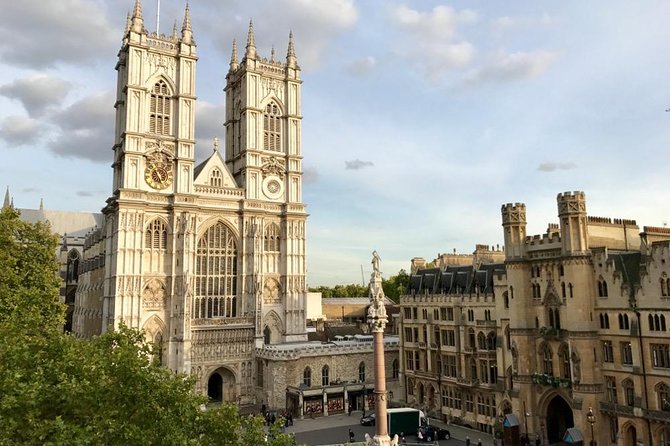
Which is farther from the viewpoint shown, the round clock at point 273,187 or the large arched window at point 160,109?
the round clock at point 273,187

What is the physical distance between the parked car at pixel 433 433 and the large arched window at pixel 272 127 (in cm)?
4084

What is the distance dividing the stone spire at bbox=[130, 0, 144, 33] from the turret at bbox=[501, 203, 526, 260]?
156 feet

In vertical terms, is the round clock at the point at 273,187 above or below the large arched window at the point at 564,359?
above

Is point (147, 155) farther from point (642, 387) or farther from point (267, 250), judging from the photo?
point (642, 387)

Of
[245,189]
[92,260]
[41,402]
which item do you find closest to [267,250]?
[245,189]

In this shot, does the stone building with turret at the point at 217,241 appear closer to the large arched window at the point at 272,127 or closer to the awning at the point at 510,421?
the large arched window at the point at 272,127

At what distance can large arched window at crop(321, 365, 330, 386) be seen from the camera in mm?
60062

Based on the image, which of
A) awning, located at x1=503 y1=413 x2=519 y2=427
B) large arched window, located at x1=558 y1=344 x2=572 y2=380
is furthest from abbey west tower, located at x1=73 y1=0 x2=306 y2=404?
large arched window, located at x1=558 y1=344 x2=572 y2=380

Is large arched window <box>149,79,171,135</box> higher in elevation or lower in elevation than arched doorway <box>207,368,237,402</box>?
higher

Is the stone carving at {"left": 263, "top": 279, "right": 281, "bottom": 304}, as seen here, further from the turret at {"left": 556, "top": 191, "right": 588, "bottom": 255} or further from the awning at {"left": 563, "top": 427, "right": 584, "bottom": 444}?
the awning at {"left": 563, "top": 427, "right": 584, "bottom": 444}

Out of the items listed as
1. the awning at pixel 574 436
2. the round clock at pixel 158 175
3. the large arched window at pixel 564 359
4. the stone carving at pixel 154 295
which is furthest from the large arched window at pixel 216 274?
the awning at pixel 574 436

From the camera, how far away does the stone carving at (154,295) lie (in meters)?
60.9

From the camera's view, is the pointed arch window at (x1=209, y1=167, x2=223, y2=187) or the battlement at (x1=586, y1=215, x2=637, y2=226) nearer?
the battlement at (x1=586, y1=215, x2=637, y2=226)

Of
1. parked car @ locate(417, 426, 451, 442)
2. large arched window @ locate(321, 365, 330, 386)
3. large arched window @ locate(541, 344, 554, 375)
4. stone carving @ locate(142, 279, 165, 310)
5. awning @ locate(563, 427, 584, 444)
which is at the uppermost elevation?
stone carving @ locate(142, 279, 165, 310)
